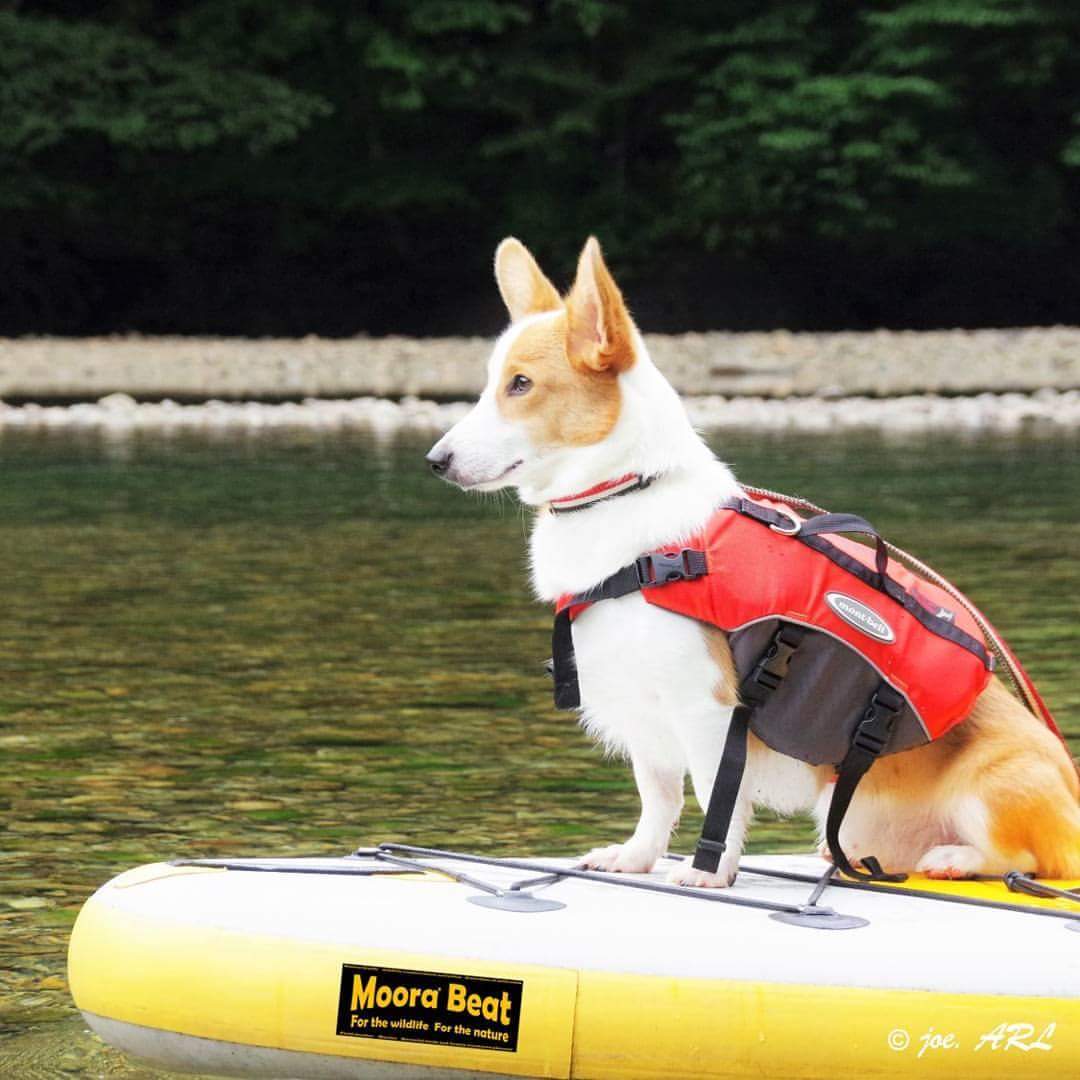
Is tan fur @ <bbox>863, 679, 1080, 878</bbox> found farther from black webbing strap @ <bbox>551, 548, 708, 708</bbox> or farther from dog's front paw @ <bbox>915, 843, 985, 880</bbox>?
black webbing strap @ <bbox>551, 548, 708, 708</bbox>

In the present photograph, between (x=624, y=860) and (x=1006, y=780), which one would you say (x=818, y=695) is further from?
(x=624, y=860)

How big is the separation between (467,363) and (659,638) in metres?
23.3

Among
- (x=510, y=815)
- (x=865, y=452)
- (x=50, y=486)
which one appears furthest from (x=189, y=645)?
(x=865, y=452)

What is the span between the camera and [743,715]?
3.74m

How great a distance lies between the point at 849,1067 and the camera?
11.0 ft

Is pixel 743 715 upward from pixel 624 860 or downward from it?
upward

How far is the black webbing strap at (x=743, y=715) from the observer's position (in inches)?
146

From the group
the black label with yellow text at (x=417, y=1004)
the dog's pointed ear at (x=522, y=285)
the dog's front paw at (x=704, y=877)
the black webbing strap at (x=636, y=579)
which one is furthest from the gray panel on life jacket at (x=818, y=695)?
the dog's pointed ear at (x=522, y=285)

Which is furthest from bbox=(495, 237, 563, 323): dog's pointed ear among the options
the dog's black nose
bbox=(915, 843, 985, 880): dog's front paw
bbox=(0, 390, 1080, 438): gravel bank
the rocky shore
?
the rocky shore

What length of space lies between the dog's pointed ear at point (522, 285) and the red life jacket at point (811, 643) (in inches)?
24.0

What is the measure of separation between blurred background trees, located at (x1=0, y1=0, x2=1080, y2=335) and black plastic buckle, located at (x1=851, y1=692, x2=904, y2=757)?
2657 cm

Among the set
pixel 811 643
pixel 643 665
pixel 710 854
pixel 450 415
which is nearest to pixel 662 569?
pixel 643 665

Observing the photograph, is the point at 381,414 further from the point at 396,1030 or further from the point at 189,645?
the point at 396,1030

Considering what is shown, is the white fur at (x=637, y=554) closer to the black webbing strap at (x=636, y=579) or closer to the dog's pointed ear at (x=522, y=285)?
the black webbing strap at (x=636, y=579)
